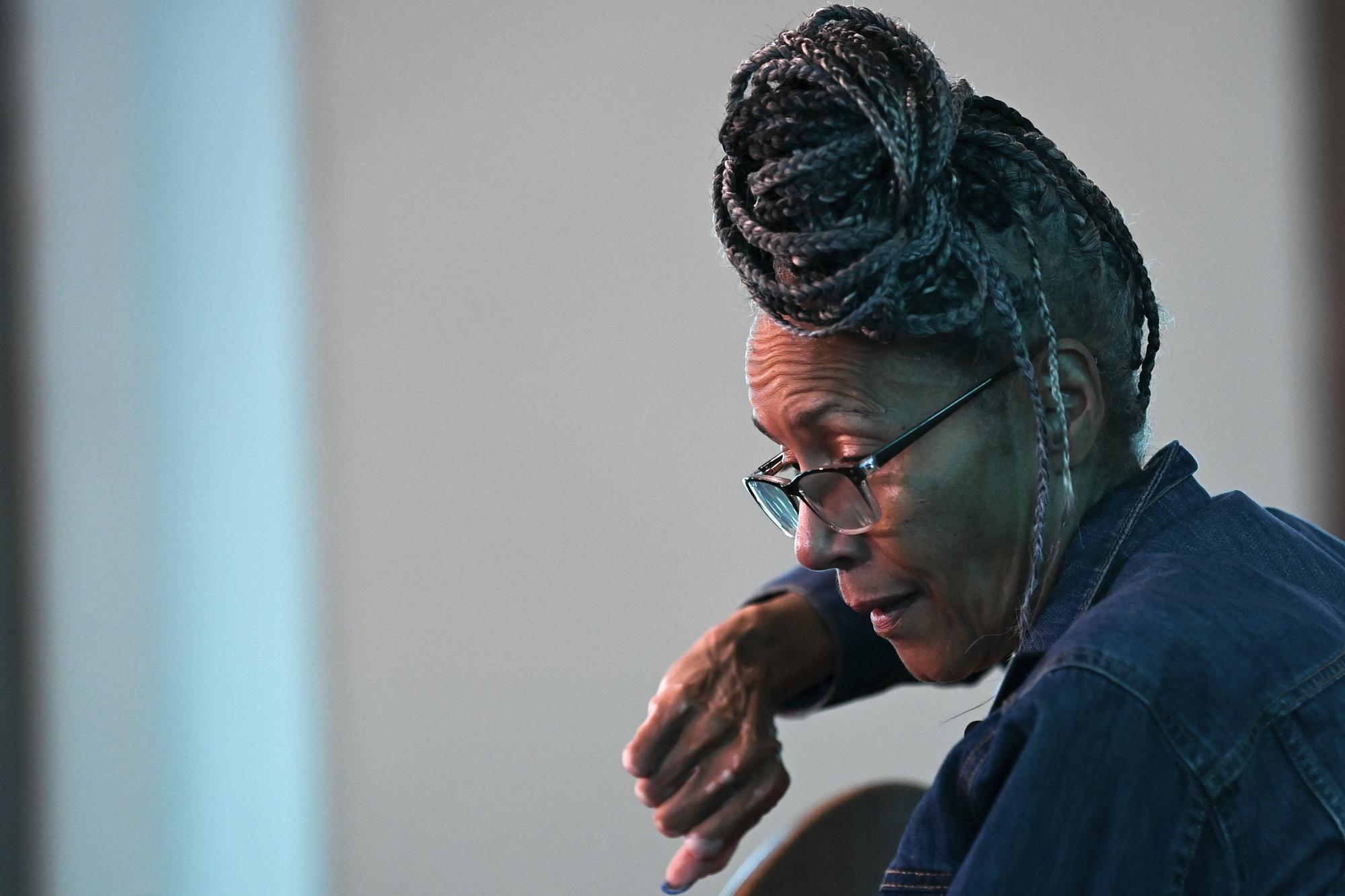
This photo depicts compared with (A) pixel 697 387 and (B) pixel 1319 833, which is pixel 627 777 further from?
(B) pixel 1319 833

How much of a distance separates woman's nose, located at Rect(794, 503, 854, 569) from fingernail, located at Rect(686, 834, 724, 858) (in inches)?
12.7

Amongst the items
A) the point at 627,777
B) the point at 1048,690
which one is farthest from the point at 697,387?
the point at 1048,690

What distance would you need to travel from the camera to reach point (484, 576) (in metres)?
2.13

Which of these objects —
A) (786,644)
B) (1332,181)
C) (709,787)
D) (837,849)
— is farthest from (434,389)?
(1332,181)

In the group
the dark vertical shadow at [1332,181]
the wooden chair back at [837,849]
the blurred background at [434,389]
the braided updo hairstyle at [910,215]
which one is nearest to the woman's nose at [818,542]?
the braided updo hairstyle at [910,215]

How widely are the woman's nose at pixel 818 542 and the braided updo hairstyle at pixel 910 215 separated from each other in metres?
0.14

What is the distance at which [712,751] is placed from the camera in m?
1.15

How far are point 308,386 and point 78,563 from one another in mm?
479

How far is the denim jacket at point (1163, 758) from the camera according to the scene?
2.11ft

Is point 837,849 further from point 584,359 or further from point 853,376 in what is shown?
point 584,359

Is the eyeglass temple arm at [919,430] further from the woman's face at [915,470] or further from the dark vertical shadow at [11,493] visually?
the dark vertical shadow at [11,493]

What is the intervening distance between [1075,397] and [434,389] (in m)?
1.44

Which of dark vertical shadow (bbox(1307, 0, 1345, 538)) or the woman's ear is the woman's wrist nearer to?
the woman's ear

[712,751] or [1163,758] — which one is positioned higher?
[1163,758]
